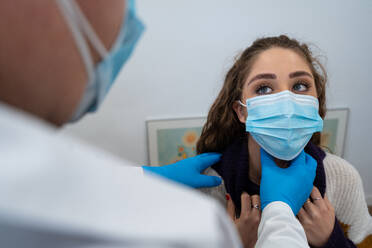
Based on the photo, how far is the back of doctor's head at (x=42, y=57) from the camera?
0.95 ft

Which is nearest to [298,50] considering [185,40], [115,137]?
[185,40]

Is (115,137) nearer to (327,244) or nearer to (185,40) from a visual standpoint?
(185,40)

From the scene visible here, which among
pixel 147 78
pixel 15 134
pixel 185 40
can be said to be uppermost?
pixel 15 134

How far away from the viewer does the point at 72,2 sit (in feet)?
1.06

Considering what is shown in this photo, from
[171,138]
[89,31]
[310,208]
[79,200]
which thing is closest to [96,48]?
[89,31]

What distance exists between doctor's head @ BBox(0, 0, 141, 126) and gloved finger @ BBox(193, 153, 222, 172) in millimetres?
802

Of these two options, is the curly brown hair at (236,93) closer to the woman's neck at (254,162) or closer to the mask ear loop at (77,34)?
the woman's neck at (254,162)

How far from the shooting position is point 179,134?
1.95m

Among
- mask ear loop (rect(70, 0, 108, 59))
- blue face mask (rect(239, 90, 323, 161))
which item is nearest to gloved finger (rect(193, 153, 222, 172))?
blue face mask (rect(239, 90, 323, 161))

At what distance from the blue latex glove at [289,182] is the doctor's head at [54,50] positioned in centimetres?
76

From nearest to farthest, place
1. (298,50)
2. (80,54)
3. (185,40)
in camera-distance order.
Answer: (80,54) → (298,50) → (185,40)

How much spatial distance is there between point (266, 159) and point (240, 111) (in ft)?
0.78

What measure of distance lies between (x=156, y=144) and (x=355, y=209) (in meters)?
1.28

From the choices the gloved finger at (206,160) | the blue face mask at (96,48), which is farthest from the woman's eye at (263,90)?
the blue face mask at (96,48)
